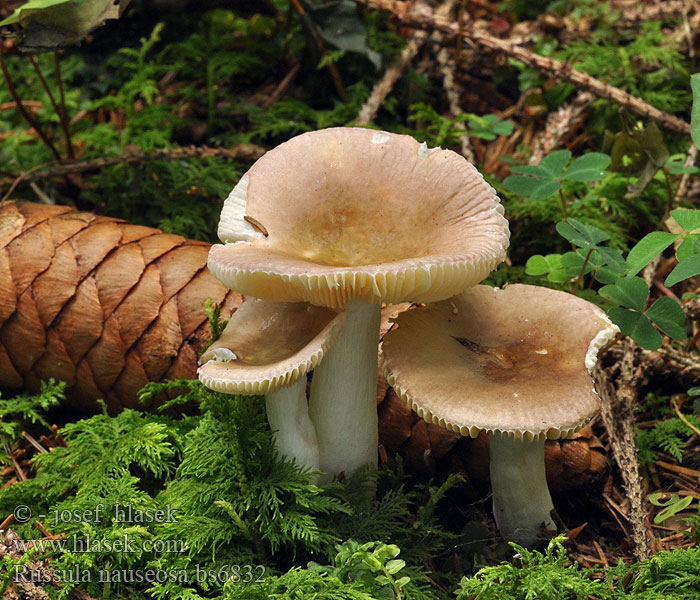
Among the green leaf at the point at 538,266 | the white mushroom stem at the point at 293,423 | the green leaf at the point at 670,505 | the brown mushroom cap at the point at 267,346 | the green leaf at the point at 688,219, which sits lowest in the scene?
the green leaf at the point at 670,505

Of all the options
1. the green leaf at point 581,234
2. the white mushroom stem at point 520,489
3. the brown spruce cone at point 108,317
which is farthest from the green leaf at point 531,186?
the white mushroom stem at point 520,489

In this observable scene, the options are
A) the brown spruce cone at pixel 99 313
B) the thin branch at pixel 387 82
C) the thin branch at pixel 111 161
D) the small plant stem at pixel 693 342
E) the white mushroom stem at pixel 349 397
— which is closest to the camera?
the white mushroom stem at pixel 349 397

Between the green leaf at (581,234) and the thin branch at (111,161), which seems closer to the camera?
the green leaf at (581,234)

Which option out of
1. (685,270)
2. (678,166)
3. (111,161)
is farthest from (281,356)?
(678,166)

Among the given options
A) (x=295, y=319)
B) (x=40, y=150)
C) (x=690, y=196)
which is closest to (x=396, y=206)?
(x=295, y=319)

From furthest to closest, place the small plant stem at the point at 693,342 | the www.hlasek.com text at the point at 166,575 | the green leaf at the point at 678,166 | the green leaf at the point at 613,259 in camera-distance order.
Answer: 1. the green leaf at the point at 678,166
2. the small plant stem at the point at 693,342
3. the green leaf at the point at 613,259
4. the www.hlasek.com text at the point at 166,575

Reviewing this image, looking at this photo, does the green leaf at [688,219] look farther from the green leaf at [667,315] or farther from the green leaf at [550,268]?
the green leaf at [550,268]

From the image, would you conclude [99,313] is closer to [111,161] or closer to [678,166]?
[111,161]
